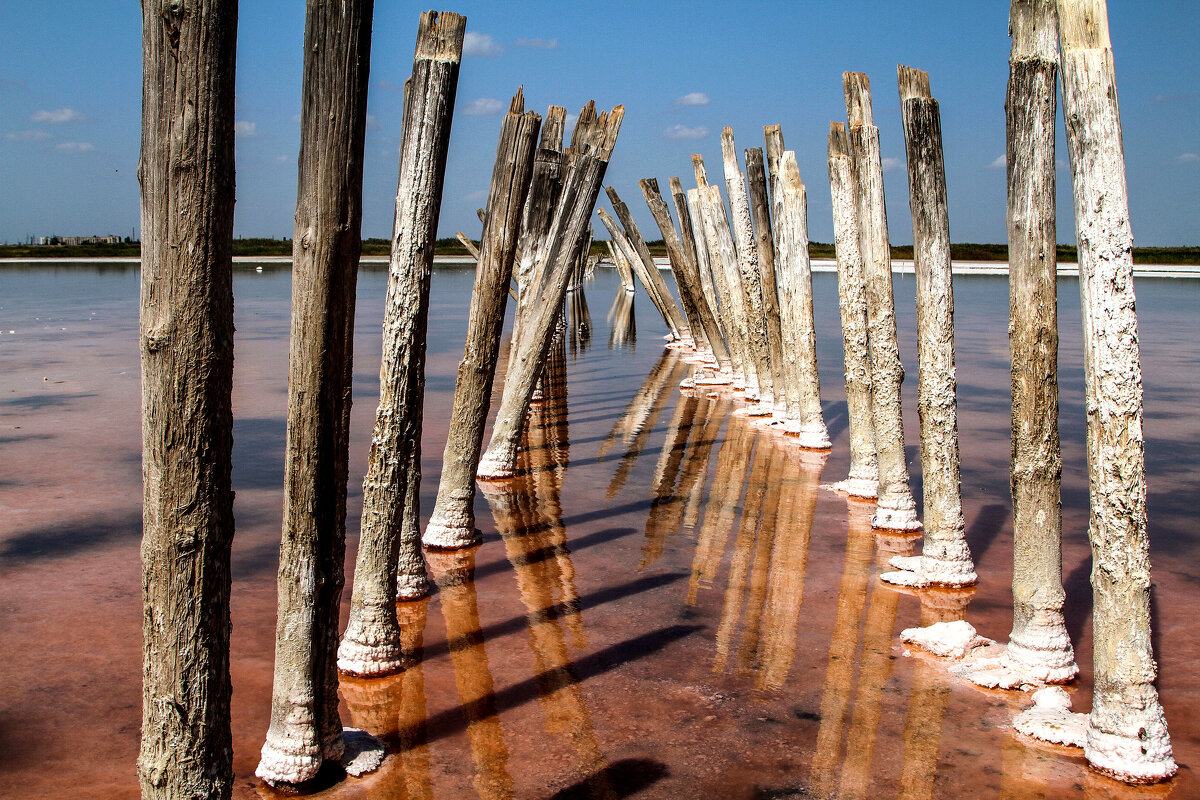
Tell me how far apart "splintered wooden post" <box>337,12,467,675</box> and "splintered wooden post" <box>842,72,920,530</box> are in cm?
298

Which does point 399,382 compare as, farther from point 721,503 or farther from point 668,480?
point 668,480

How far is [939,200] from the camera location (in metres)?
5.16

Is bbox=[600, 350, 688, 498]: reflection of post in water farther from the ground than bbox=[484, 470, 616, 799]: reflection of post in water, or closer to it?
farther from the ground

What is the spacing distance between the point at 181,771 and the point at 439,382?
11.4m

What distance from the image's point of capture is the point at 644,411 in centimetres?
1199

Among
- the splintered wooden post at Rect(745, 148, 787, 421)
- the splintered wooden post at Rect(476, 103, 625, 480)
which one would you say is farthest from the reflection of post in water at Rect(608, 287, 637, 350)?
the splintered wooden post at Rect(476, 103, 625, 480)

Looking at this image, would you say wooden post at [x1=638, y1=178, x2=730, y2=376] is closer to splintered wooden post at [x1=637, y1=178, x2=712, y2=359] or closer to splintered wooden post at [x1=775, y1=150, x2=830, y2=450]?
splintered wooden post at [x1=637, y1=178, x2=712, y2=359]

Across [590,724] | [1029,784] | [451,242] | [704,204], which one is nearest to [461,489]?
[590,724]

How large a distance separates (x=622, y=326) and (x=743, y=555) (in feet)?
64.8

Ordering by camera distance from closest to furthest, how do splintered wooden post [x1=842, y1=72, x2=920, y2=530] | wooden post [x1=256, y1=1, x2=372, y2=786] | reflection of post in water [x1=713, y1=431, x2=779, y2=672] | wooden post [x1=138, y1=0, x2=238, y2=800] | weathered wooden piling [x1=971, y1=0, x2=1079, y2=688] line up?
wooden post [x1=138, y1=0, x2=238, y2=800]
wooden post [x1=256, y1=1, x2=372, y2=786]
weathered wooden piling [x1=971, y1=0, x2=1079, y2=688]
reflection of post in water [x1=713, y1=431, x2=779, y2=672]
splintered wooden post [x1=842, y1=72, x2=920, y2=530]

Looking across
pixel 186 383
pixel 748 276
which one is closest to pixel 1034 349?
pixel 186 383

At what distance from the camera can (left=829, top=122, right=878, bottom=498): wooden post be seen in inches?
282

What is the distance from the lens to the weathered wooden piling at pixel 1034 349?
4.18 m

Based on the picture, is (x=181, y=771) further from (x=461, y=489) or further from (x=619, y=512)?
(x=619, y=512)
